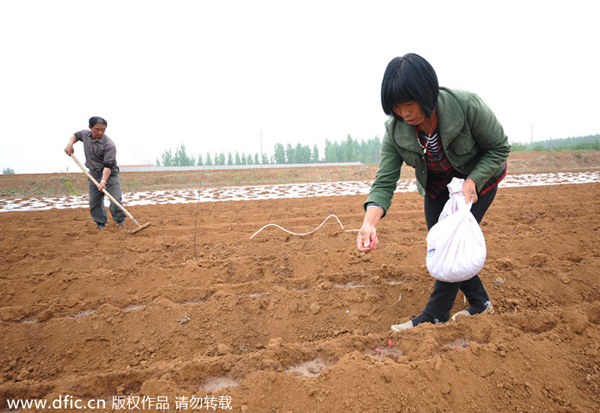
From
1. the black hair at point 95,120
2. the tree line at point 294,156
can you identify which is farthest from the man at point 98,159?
the tree line at point 294,156

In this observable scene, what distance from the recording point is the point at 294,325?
2131mm

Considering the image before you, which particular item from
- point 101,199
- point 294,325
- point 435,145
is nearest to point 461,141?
point 435,145

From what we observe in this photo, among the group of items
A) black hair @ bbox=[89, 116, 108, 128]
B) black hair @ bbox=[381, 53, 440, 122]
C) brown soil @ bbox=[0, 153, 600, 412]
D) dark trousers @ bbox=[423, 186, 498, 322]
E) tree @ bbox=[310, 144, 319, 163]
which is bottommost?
brown soil @ bbox=[0, 153, 600, 412]

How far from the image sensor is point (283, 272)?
297 cm

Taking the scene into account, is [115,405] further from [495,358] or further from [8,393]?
[495,358]

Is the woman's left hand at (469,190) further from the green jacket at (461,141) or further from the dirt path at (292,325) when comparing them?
the dirt path at (292,325)

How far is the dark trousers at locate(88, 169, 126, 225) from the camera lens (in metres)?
4.53

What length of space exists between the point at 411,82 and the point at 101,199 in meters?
4.80

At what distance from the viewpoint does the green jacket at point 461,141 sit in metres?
1.49

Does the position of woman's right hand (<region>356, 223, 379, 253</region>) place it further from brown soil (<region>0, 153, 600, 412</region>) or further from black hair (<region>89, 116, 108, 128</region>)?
black hair (<region>89, 116, 108, 128</region>)

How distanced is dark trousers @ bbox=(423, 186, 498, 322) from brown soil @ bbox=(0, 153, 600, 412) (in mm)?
113

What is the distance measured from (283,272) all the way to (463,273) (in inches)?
68.8

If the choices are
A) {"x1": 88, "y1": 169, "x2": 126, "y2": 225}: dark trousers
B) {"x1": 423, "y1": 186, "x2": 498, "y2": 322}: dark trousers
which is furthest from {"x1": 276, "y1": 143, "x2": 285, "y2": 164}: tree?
{"x1": 423, "y1": 186, "x2": 498, "y2": 322}: dark trousers

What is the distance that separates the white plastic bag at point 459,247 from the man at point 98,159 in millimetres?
4590
